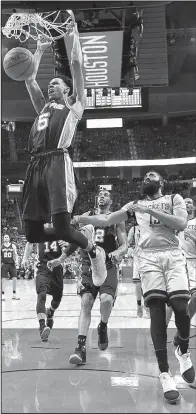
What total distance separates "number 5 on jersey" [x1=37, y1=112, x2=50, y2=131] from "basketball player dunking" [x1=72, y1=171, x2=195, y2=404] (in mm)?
692

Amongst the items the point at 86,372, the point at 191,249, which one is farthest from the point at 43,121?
the point at 191,249

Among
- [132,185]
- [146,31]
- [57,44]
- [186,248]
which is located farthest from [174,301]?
[146,31]

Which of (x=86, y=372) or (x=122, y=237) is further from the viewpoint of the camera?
(x=122, y=237)

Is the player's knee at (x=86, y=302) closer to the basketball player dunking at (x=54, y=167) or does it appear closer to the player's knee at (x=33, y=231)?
the basketball player dunking at (x=54, y=167)

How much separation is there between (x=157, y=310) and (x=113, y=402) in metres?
0.57

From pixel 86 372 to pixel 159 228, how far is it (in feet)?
3.28

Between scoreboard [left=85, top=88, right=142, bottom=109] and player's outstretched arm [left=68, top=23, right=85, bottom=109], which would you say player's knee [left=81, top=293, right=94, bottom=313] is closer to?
scoreboard [left=85, top=88, right=142, bottom=109]

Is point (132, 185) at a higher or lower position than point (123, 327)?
higher

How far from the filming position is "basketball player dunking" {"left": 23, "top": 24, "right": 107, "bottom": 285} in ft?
5.31

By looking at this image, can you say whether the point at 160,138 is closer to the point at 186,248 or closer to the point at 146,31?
the point at 146,31

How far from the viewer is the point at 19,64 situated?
5.72ft

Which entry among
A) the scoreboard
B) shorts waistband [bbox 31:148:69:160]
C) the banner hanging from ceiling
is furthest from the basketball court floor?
the banner hanging from ceiling

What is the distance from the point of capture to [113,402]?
72.9 inches

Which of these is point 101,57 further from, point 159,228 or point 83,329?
point 83,329
